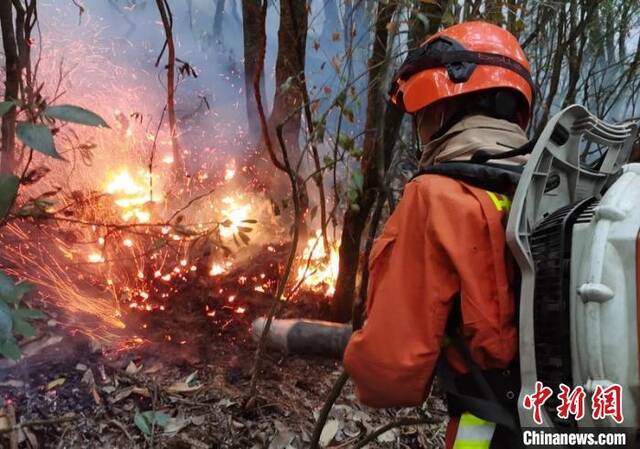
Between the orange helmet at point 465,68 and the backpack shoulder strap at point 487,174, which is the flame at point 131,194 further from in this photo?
the backpack shoulder strap at point 487,174

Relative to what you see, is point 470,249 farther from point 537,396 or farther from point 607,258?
point 537,396

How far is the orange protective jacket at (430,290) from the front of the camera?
4.33 feet

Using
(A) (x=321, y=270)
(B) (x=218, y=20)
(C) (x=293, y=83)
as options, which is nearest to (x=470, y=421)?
(A) (x=321, y=270)

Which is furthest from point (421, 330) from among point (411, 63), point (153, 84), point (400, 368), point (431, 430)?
point (153, 84)

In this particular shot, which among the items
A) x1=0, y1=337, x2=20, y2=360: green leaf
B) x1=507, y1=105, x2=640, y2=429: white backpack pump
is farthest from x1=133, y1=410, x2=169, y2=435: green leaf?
x1=507, y1=105, x2=640, y2=429: white backpack pump

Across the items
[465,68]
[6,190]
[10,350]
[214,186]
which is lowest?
[10,350]

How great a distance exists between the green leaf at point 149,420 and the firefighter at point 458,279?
5.84ft

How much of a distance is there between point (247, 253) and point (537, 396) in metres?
4.27

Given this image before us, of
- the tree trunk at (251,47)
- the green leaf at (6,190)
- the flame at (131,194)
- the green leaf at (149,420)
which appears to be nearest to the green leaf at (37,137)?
the green leaf at (6,190)

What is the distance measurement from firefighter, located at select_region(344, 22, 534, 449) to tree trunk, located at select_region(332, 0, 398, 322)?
5.02 ft

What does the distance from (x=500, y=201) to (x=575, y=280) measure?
32 cm

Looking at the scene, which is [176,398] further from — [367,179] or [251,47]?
[251,47]

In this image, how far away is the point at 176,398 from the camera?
3.17m

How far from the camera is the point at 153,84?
9.02 meters
